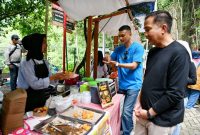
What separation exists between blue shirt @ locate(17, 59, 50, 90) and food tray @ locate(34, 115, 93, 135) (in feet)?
2.37

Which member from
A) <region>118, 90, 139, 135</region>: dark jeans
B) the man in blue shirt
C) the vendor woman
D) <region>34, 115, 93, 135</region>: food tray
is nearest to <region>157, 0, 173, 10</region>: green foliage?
the man in blue shirt

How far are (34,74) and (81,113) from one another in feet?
2.93

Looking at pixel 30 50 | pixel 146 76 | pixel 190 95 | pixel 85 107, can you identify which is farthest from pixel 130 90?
pixel 190 95

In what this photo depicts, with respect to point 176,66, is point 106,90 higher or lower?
lower

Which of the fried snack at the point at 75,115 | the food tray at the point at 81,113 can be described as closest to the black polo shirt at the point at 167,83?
the food tray at the point at 81,113

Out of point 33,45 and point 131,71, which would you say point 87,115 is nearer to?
point 33,45

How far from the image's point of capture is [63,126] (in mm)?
2277

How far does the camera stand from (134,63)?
373 centimetres

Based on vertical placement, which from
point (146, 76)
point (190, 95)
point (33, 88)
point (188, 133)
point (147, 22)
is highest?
point (147, 22)

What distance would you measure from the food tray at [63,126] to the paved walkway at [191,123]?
3.32 metres

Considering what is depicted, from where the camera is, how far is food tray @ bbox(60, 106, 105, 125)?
254cm

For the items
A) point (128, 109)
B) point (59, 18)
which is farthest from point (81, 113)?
point (59, 18)

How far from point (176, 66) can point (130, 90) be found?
1965mm

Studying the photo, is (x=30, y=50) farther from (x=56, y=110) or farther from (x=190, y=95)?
(x=190, y=95)
